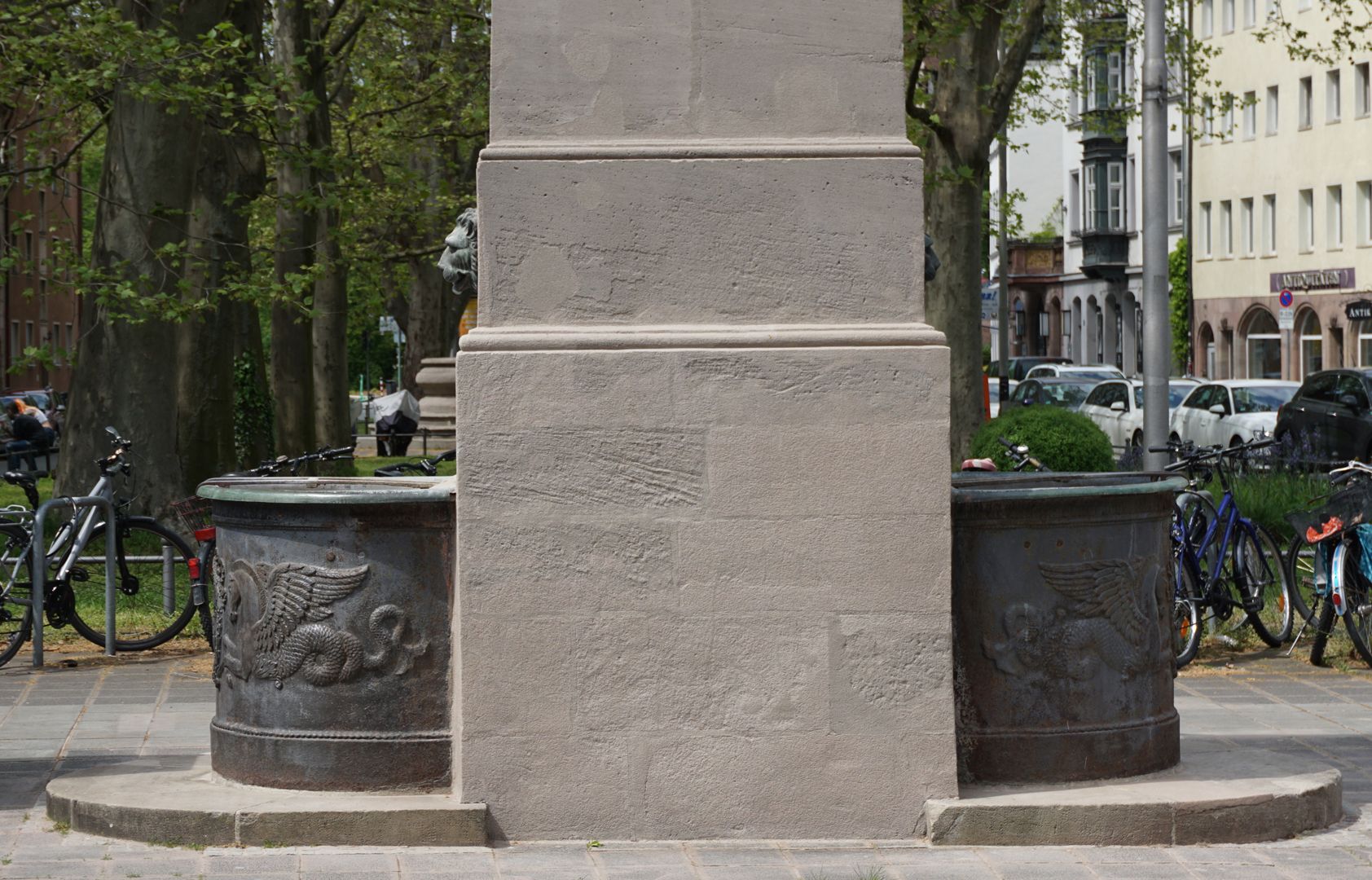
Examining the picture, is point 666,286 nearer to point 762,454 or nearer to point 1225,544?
point 762,454

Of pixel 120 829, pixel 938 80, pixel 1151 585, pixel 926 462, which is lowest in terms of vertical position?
pixel 120 829

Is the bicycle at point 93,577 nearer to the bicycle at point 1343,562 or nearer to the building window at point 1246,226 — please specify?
the bicycle at point 1343,562

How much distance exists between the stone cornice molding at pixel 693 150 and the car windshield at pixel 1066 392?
3183 centimetres

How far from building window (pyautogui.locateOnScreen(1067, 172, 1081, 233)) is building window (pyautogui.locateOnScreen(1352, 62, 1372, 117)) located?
24726mm

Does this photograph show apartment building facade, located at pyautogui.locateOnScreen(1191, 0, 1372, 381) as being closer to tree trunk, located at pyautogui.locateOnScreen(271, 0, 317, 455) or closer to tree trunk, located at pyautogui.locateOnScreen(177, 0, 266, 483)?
tree trunk, located at pyautogui.locateOnScreen(271, 0, 317, 455)

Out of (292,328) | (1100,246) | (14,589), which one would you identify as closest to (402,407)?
(292,328)

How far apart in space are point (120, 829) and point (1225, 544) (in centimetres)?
725

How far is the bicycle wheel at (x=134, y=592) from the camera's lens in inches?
484

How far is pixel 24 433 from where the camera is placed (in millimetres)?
37844

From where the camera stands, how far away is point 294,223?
1078 inches

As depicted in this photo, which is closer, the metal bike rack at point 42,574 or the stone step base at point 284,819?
the stone step base at point 284,819

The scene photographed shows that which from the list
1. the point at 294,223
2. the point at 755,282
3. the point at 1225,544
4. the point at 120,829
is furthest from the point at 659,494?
the point at 294,223

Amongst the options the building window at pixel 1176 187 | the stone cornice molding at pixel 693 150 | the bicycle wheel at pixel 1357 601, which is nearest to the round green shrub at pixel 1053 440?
the bicycle wheel at pixel 1357 601

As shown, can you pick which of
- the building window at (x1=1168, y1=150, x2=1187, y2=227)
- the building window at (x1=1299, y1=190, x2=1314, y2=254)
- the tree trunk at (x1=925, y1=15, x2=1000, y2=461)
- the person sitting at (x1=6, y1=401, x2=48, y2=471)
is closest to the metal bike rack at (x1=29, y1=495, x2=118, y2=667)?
the tree trunk at (x1=925, y1=15, x2=1000, y2=461)
